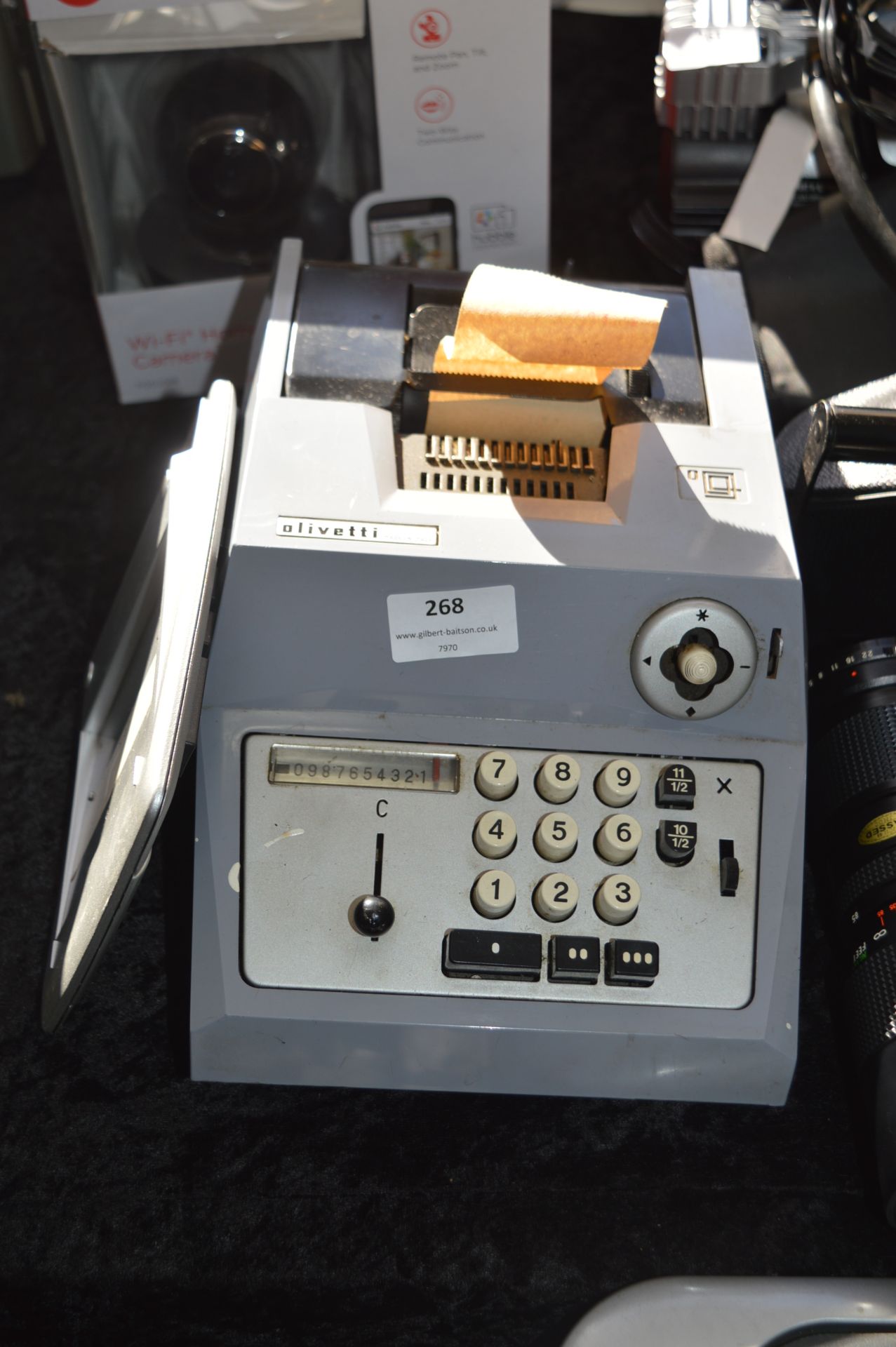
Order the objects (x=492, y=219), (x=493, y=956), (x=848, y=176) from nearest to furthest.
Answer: (x=493, y=956) < (x=848, y=176) < (x=492, y=219)

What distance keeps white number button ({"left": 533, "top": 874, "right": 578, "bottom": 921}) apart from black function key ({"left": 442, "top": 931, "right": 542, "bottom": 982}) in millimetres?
20

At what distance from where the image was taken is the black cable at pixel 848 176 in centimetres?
119

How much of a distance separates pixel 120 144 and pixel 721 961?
48.6 inches

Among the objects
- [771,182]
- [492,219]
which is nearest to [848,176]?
[771,182]

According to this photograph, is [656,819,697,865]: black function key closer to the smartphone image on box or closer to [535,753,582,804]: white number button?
[535,753,582,804]: white number button

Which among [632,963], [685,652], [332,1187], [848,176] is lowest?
[332,1187]

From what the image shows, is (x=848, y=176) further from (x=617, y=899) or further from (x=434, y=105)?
(x=617, y=899)

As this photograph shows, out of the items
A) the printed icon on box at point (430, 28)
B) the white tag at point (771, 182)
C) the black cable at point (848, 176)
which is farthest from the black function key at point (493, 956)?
the printed icon on box at point (430, 28)

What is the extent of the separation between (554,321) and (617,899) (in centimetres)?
44

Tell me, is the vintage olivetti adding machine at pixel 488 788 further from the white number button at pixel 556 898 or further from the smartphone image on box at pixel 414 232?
the smartphone image on box at pixel 414 232

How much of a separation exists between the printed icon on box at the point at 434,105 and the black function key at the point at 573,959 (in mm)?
975

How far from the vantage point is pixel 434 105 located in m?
1.41

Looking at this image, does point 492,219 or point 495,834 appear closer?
point 495,834

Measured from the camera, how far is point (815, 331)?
1.26 metres
